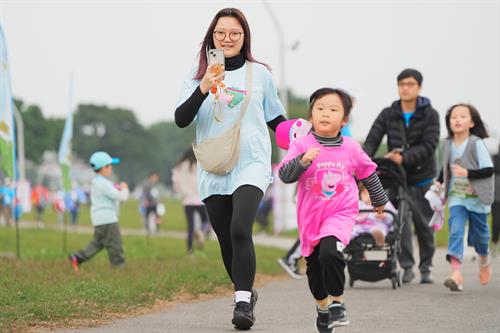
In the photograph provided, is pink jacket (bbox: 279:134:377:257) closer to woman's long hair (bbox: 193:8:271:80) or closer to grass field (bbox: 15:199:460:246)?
woman's long hair (bbox: 193:8:271:80)

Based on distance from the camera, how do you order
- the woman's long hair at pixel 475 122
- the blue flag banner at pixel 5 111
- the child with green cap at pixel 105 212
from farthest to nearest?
the child with green cap at pixel 105 212, the blue flag banner at pixel 5 111, the woman's long hair at pixel 475 122

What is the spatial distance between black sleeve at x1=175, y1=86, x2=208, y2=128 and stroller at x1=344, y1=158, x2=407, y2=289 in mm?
3909

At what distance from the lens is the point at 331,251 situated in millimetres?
6484

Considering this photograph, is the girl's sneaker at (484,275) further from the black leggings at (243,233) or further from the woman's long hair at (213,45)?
the woman's long hair at (213,45)

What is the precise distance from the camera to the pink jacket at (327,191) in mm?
6586

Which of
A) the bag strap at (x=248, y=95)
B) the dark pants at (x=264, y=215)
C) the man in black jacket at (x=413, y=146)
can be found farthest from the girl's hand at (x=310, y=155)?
the dark pants at (x=264, y=215)

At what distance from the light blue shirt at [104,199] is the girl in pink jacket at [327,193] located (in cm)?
686

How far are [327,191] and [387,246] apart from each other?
4.64m

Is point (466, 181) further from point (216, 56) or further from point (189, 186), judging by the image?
point (189, 186)

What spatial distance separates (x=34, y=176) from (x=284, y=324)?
152m

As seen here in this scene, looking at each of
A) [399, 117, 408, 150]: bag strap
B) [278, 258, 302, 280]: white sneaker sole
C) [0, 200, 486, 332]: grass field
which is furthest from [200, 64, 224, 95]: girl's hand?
[278, 258, 302, 280]: white sneaker sole

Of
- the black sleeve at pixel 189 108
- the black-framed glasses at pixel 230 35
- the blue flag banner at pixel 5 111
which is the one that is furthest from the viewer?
the blue flag banner at pixel 5 111

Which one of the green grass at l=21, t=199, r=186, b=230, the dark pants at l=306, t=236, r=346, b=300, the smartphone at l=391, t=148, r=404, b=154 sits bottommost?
the green grass at l=21, t=199, r=186, b=230

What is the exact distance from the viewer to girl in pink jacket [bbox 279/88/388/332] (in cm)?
652
